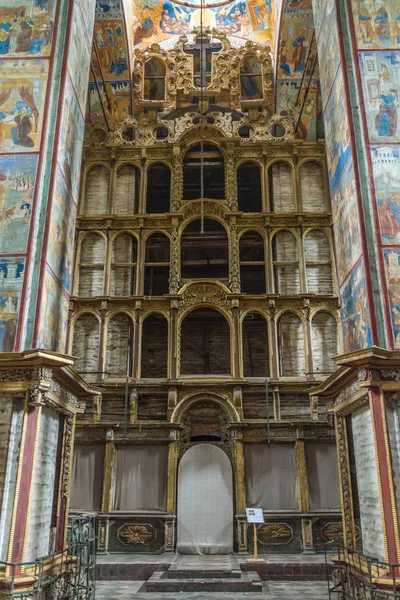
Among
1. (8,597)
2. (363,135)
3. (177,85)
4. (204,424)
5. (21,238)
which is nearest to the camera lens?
(8,597)

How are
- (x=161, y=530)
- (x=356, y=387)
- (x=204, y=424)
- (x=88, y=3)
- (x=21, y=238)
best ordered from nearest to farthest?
(x=356, y=387) → (x=21, y=238) → (x=88, y=3) → (x=161, y=530) → (x=204, y=424)

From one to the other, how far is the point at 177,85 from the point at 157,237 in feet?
19.4

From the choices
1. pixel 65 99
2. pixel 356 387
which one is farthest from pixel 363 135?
pixel 65 99

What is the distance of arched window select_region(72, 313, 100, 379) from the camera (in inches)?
637

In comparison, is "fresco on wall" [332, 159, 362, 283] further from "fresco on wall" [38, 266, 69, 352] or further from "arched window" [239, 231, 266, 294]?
"arched window" [239, 231, 266, 294]

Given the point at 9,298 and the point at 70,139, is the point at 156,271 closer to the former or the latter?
the point at 70,139

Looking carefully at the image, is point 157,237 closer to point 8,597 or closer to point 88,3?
point 88,3

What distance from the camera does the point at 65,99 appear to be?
10516mm

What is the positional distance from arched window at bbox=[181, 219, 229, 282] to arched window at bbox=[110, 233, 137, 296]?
1.71 m

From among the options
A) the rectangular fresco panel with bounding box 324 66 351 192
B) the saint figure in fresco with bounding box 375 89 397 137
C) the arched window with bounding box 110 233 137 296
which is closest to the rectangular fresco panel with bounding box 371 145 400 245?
the saint figure in fresco with bounding box 375 89 397 137

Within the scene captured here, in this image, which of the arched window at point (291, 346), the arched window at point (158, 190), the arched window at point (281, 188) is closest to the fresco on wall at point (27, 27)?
the arched window at point (158, 190)

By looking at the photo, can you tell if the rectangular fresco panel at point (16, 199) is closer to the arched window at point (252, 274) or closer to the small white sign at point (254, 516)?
the small white sign at point (254, 516)

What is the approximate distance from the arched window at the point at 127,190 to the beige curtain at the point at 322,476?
938 cm

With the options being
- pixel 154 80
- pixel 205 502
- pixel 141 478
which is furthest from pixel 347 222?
pixel 154 80
